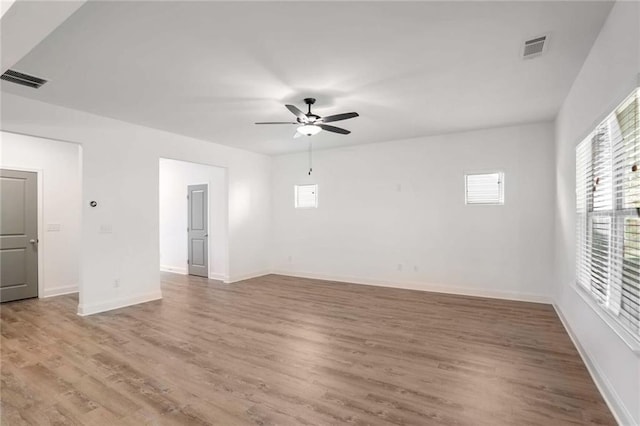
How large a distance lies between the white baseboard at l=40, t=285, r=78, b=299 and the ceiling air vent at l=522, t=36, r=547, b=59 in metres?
7.58

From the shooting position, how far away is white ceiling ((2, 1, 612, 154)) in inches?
90.6

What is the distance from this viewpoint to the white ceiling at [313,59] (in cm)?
230

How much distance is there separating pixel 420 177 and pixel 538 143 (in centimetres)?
187

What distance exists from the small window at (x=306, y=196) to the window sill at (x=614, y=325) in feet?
16.6

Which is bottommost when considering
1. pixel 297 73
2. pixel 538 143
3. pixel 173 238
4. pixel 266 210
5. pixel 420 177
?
pixel 173 238

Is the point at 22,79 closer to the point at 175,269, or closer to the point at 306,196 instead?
the point at 306,196

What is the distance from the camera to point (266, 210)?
7.75 m

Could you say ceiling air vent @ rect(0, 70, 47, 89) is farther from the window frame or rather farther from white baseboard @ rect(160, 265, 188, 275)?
the window frame

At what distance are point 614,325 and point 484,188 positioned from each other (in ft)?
11.7

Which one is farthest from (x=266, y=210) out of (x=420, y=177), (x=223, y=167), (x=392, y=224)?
(x=420, y=177)

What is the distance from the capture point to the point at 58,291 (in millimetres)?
5777

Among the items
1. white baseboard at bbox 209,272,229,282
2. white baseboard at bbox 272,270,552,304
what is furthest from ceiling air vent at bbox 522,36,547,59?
white baseboard at bbox 209,272,229,282

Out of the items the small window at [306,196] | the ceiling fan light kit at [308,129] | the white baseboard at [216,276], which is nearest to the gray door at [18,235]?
→ the white baseboard at [216,276]

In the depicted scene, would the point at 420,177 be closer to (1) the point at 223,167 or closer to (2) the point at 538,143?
(2) the point at 538,143
